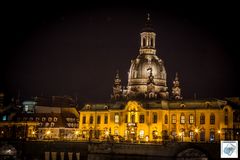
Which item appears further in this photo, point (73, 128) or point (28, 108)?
point (28, 108)

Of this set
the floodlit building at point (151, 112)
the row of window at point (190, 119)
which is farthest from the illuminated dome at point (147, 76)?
the row of window at point (190, 119)

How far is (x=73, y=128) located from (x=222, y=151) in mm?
55550

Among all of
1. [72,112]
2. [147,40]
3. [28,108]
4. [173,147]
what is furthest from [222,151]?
[28,108]

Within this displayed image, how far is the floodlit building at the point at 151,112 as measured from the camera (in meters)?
103

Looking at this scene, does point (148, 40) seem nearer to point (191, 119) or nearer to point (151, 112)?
point (151, 112)

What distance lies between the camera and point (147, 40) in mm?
127500

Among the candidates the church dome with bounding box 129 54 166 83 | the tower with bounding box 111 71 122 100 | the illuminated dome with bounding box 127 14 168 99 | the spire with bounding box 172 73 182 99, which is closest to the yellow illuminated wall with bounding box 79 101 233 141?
the tower with bounding box 111 71 122 100

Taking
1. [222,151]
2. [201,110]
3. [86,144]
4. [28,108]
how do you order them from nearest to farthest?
[222,151] < [86,144] < [201,110] < [28,108]

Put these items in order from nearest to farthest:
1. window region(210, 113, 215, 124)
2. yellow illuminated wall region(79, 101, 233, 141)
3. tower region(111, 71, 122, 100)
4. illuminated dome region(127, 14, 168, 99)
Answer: yellow illuminated wall region(79, 101, 233, 141)
window region(210, 113, 215, 124)
illuminated dome region(127, 14, 168, 99)
tower region(111, 71, 122, 100)

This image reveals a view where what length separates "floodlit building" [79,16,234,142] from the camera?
336ft

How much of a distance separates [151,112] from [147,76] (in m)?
14.6

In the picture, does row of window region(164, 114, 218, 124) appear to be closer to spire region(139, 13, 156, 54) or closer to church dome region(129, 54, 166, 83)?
church dome region(129, 54, 166, 83)

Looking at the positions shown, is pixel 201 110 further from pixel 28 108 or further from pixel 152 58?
pixel 28 108

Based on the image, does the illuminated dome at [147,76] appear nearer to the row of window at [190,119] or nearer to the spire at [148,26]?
the spire at [148,26]
